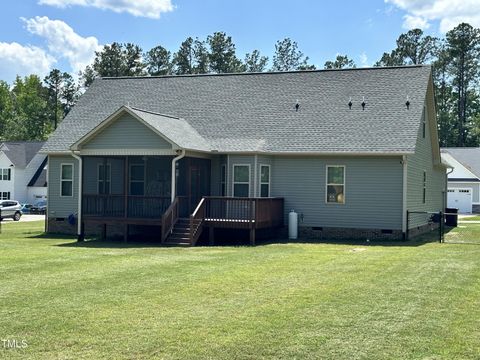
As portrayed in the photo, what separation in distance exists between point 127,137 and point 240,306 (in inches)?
520

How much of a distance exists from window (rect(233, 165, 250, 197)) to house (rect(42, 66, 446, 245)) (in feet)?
0.13

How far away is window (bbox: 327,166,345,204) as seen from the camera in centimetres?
2317

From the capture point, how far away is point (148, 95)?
95.0ft

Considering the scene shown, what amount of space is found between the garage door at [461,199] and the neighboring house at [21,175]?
114ft

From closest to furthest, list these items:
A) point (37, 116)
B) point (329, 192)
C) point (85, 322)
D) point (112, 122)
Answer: point (85, 322) → point (112, 122) → point (329, 192) → point (37, 116)

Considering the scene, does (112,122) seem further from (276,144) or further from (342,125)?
(342,125)

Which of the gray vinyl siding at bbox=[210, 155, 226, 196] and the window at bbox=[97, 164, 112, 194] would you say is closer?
the gray vinyl siding at bbox=[210, 155, 226, 196]

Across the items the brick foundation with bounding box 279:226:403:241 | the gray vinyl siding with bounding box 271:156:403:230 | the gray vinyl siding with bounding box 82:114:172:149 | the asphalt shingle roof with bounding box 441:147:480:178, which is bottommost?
the brick foundation with bounding box 279:226:403:241

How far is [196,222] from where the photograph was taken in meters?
21.1

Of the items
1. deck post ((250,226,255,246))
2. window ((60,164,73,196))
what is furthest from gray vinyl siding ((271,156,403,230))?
window ((60,164,73,196))

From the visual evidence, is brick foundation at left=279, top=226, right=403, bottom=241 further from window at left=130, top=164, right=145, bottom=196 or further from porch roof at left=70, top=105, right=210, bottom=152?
window at left=130, top=164, right=145, bottom=196

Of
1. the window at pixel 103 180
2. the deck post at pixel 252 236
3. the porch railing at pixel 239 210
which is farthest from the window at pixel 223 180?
the window at pixel 103 180

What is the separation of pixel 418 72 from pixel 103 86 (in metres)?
14.9

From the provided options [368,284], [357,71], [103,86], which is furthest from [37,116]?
[368,284]
